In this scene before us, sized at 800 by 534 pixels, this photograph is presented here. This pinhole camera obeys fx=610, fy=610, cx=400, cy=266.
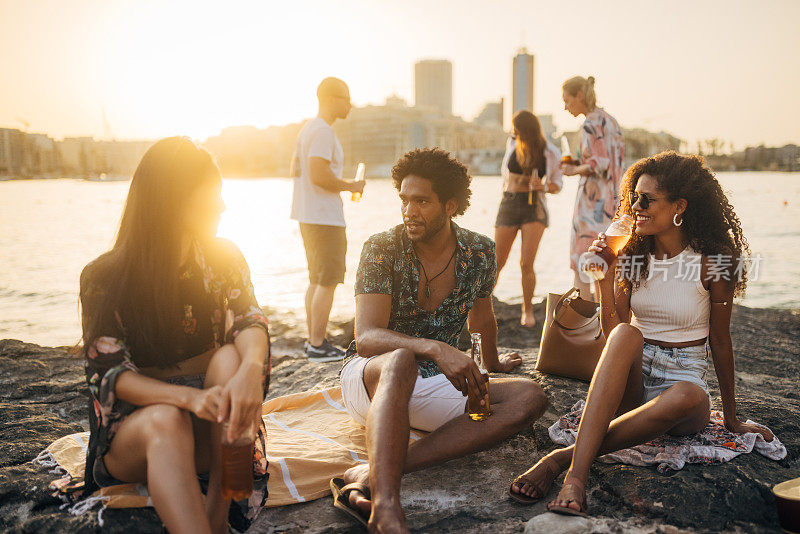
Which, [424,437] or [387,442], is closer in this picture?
[387,442]

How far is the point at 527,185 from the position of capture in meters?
5.56

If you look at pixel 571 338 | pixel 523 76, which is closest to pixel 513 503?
pixel 571 338

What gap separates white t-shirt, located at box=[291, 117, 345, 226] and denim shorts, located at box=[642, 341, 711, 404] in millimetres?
3061

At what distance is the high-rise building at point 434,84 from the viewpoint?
18425cm

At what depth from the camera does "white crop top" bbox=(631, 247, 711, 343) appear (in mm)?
2607

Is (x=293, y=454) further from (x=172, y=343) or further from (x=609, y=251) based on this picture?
(x=609, y=251)

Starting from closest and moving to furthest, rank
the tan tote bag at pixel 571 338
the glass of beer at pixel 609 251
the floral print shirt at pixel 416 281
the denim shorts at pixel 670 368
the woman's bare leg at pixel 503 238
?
1. the denim shorts at pixel 670 368
2. the glass of beer at pixel 609 251
3. the floral print shirt at pixel 416 281
4. the tan tote bag at pixel 571 338
5. the woman's bare leg at pixel 503 238

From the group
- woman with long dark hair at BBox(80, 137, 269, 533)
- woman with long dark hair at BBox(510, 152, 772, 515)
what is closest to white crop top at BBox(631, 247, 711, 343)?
woman with long dark hair at BBox(510, 152, 772, 515)

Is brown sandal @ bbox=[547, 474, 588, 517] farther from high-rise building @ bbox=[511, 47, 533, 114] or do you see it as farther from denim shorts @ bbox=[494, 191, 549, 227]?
high-rise building @ bbox=[511, 47, 533, 114]

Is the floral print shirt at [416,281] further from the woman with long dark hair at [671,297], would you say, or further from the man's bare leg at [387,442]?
the woman with long dark hair at [671,297]

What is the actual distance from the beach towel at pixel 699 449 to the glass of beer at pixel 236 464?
1.41 m

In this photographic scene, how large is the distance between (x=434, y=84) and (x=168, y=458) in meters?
194

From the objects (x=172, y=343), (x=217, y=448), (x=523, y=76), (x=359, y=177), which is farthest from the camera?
(x=523, y=76)

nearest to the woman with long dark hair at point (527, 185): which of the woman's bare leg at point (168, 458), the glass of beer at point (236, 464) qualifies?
the glass of beer at point (236, 464)
